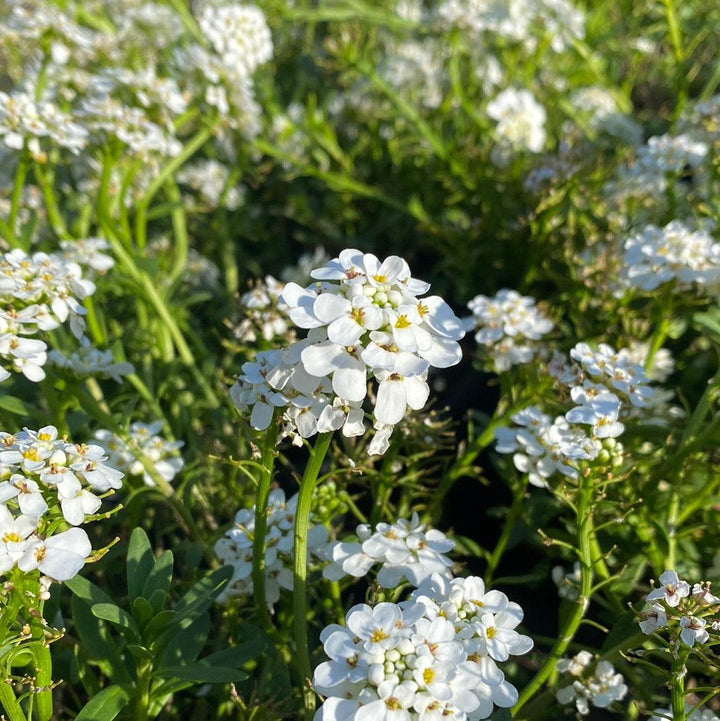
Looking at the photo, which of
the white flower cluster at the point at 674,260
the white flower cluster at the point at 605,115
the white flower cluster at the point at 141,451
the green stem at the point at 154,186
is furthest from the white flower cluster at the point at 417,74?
the white flower cluster at the point at 141,451

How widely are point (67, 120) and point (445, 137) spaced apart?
6.90 feet

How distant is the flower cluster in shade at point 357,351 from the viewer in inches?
46.3

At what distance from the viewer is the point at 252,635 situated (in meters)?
1.57

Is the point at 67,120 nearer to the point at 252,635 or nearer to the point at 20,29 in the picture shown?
the point at 20,29

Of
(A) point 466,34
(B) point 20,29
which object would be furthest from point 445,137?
(B) point 20,29

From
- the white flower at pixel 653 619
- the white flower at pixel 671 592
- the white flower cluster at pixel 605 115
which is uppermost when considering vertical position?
the white flower cluster at pixel 605 115

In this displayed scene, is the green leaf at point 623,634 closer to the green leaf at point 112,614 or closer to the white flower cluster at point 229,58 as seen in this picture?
the green leaf at point 112,614

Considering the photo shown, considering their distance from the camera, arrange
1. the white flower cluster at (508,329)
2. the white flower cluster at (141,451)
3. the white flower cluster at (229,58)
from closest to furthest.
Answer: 1. the white flower cluster at (141,451)
2. the white flower cluster at (508,329)
3. the white flower cluster at (229,58)

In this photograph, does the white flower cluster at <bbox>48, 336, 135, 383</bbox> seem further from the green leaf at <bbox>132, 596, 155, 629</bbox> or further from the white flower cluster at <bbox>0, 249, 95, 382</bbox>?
the green leaf at <bbox>132, 596, 155, 629</bbox>

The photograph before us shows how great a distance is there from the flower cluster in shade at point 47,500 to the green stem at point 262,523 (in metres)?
0.27

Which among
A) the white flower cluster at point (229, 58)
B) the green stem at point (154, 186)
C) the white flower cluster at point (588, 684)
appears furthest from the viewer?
the white flower cluster at point (229, 58)

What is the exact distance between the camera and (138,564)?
4.94 ft

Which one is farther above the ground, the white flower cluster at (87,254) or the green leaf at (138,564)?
the white flower cluster at (87,254)

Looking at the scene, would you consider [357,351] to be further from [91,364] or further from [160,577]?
[91,364]
